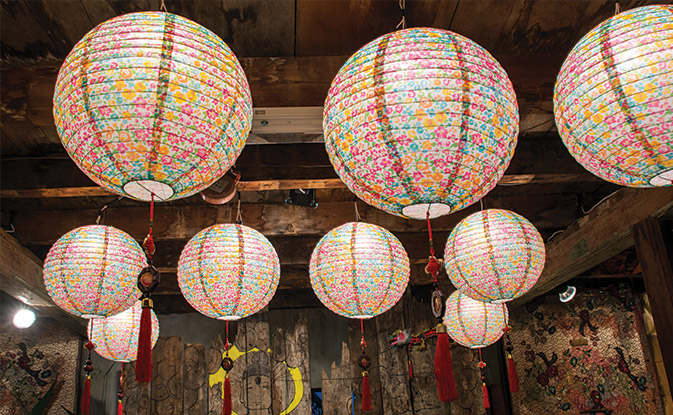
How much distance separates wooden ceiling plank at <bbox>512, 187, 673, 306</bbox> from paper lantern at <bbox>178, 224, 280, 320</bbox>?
6.99 feet

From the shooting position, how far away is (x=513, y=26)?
2.33 metres

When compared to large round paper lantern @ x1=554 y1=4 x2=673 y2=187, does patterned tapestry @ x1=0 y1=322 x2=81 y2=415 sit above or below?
below

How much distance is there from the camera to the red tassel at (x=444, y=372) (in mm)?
2271

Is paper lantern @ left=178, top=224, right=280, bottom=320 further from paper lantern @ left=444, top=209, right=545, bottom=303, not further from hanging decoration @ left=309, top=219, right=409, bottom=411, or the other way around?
paper lantern @ left=444, top=209, right=545, bottom=303

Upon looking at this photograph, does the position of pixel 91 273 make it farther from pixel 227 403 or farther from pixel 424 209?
pixel 424 209

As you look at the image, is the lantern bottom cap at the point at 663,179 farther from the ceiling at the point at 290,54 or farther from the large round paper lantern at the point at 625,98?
the ceiling at the point at 290,54

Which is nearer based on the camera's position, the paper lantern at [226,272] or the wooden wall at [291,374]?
the paper lantern at [226,272]

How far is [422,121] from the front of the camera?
1338 mm

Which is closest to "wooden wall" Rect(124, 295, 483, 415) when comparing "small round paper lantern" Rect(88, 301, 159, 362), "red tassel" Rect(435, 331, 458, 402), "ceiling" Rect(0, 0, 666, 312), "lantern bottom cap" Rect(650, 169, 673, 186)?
"small round paper lantern" Rect(88, 301, 159, 362)

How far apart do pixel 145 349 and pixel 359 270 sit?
1133 millimetres

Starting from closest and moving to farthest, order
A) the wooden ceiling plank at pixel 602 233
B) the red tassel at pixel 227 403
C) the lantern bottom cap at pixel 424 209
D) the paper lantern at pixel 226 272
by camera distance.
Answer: the lantern bottom cap at pixel 424 209 < the paper lantern at pixel 226 272 < the wooden ceiling plank at pixel 602 233 < the red tassel at pixel 227 403

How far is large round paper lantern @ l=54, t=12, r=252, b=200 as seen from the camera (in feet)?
4.47

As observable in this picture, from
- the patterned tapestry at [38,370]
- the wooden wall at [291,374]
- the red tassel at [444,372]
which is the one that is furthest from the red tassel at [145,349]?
the patterned tapestry at [38,370]

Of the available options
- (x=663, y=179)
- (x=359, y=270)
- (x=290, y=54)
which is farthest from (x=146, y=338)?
(x=663, y=179)
